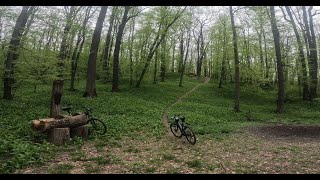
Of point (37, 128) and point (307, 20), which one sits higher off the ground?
point (307, 20)

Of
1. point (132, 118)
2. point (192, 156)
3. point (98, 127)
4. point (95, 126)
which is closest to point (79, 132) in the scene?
point (95, 126)

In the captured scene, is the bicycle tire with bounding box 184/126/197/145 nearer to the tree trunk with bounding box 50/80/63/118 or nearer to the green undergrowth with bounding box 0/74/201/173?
→ the green undergrowth with bounding box 0/74/201/173

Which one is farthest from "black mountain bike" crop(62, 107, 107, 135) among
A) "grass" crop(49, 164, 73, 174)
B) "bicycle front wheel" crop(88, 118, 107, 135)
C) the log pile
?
"grass" crop(49, 164, 73, 174)

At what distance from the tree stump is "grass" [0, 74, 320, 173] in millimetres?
348

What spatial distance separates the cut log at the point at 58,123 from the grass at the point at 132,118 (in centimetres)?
55

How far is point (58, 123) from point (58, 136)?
0.65 metres

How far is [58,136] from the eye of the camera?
37.4 feet

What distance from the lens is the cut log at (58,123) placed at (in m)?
11.3

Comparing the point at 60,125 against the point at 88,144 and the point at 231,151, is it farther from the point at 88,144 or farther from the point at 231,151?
the point at 231,151

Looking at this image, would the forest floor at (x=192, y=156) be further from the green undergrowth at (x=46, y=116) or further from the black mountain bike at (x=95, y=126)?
the black mountain bike at (x=95, y=126)

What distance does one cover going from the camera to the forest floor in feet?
28.4

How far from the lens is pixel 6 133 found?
38.2ft

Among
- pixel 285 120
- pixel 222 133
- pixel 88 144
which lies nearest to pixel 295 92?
pixel 285 120

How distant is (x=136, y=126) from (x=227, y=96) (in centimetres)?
2267
